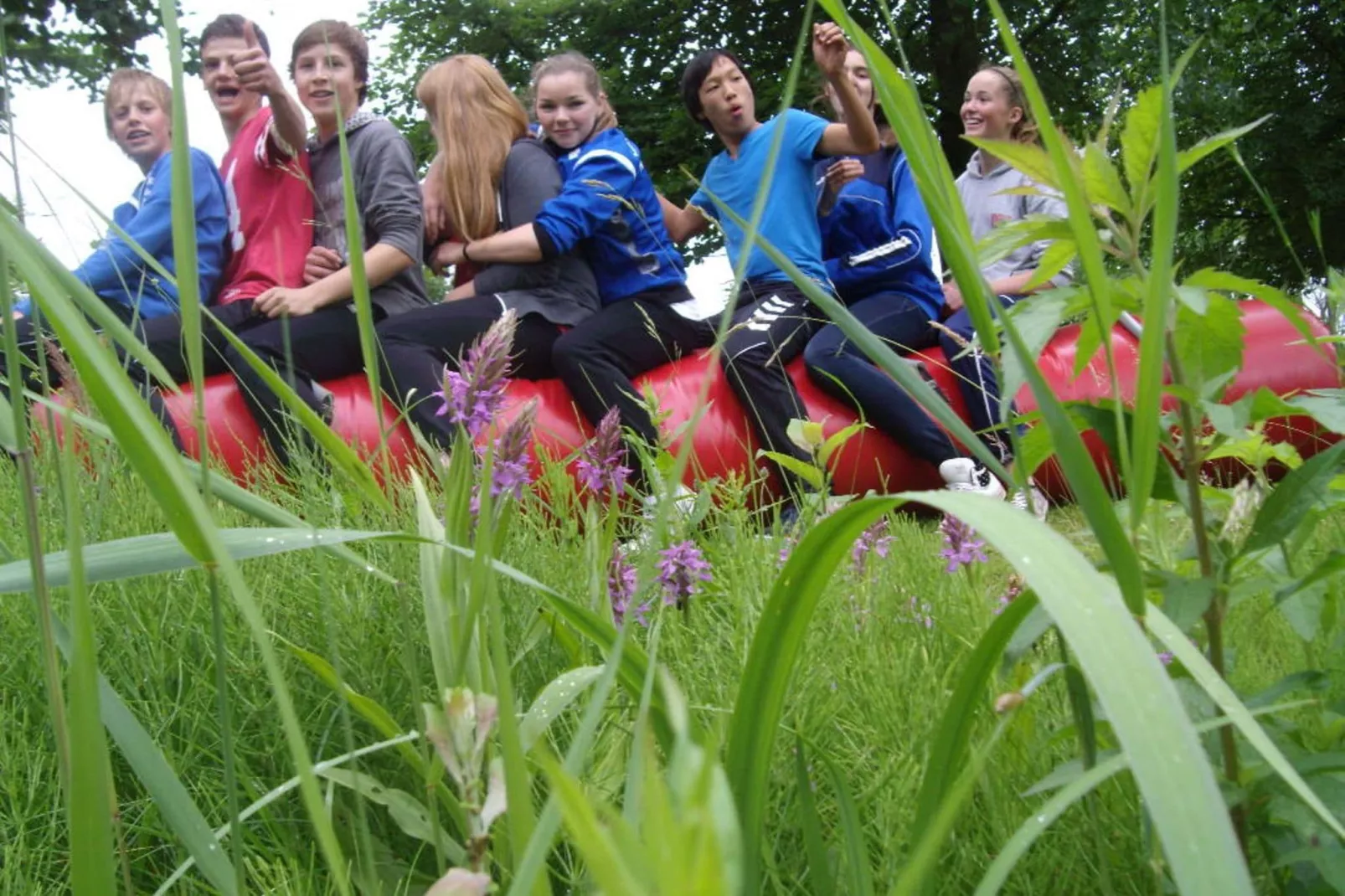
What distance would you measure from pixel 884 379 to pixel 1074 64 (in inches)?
498

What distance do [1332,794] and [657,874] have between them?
0.73 metres

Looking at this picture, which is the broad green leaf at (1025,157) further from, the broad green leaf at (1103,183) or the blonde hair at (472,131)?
the blonde hair at (472,131)

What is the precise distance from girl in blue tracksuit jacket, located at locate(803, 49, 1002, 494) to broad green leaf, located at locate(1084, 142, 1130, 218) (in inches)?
158

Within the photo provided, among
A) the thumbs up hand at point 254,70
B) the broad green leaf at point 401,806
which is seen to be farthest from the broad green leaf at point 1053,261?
the thumbs up hand at point 254,70

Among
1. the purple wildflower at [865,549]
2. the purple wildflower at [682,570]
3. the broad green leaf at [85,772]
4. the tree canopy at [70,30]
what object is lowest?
the purple wildflower at [865,549]

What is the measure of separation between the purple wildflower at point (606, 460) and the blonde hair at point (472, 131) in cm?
369

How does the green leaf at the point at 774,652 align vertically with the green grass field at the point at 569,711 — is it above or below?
above

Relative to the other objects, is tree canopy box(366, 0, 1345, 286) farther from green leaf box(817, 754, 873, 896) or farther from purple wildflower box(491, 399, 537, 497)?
green leaf box(817, 754, 873, 896)

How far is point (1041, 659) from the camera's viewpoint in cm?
148

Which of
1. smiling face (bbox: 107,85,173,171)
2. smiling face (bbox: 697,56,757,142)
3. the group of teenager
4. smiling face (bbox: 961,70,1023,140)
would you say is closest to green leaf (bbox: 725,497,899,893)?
the group of teenager

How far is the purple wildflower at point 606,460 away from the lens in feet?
4.71

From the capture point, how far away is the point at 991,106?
18.5 ft

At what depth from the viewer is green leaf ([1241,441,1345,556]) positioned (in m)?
0.90

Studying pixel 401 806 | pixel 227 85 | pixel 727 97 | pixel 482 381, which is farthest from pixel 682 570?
pixel 227 85
